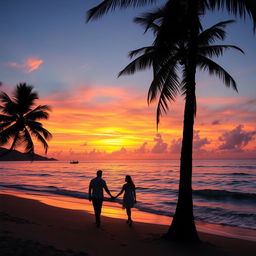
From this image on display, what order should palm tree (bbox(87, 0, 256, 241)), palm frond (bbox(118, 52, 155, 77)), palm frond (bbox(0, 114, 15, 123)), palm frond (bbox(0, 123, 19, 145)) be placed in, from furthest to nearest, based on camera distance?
1. palm frond (bbox(0, 114, 15, 123))
2. palm frond (bbox(0, 123, 19, 145))
3. palm frond (bbox(118, 52, 155, 77))
4. palm tree (bbox(87, 0, 256, 241))

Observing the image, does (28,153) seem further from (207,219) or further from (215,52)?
(215,52)

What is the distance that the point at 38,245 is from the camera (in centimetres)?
604

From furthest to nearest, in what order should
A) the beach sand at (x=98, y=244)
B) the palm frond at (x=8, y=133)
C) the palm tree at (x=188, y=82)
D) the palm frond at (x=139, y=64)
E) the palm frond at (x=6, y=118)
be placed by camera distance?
the palm frond at (x=6, y=118), the palm frond at (x=8, y=133), the palm frond at (x=139, y=64), the palm tree at (x=188, y=82), the beach sand at (x=98, y=244)

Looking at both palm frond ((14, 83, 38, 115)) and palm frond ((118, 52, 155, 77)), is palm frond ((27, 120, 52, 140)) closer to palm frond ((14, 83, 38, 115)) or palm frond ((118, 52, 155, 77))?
palm frond ((14, 83, 38, 115))

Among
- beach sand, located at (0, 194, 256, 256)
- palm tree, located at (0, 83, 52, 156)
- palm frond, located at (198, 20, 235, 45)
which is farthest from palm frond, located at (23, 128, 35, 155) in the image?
palm frond, located at (198, 20, 235, 45)

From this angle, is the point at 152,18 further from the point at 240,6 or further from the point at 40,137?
the point at 40,137

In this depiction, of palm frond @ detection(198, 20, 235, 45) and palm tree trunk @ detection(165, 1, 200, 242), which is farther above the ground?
A: palm frond @ detection(198, 20, 235, 45)

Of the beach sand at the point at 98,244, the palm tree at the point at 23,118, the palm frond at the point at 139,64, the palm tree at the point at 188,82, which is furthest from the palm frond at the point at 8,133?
the palm tree at the point at 188,82

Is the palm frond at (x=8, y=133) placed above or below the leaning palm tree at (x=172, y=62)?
below

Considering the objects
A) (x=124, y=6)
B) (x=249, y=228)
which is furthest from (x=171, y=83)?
(x=249, y=228)

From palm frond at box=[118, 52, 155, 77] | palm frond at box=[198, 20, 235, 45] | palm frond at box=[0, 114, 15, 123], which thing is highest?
palm frond at box=[198, 20, 235, 45]

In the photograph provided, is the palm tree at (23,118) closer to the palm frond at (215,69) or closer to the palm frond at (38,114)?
the palm frond at (38,114)

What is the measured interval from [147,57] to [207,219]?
32.4 ft

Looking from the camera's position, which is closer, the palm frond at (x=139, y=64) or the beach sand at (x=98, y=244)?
the beach sand at (x=98, y=244)
